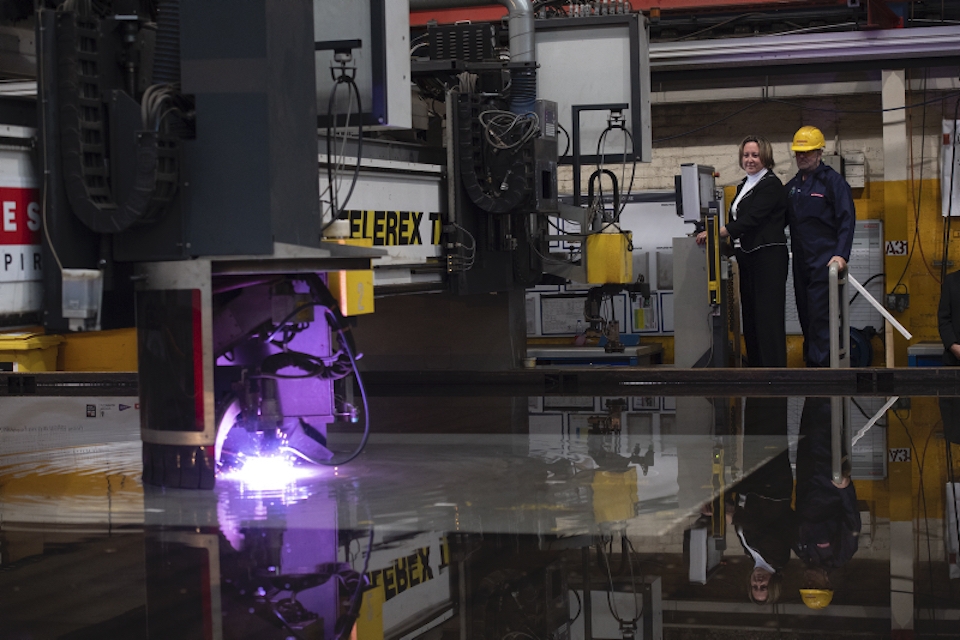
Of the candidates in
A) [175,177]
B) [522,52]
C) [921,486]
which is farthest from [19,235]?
[522,52]

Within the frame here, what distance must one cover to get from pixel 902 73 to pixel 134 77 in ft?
26.0

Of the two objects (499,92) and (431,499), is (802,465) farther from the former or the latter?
(499,92)

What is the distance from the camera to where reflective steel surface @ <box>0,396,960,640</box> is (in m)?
2.44

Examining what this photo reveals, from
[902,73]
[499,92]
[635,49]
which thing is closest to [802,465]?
[499,92]

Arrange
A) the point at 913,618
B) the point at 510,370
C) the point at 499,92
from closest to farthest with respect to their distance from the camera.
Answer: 1. the point at 913,618
2. the point at 499,92
3. the point at 510,370

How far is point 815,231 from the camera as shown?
7.28 m

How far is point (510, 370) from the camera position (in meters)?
7.21

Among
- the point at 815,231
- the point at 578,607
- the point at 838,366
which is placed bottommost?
the point at 578,607

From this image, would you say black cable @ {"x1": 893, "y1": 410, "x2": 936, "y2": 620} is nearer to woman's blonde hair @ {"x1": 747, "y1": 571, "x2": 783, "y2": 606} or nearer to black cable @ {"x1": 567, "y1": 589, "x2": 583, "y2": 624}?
woman's blonde hair @ {"x1": 747, "y1": 571, "x2": 783, "y2": 606}

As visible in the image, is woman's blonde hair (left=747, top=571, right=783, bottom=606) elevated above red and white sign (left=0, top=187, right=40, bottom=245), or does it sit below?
below

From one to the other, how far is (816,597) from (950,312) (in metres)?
5.74

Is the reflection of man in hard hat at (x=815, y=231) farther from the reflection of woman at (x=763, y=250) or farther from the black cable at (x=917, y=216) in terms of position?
the black cable at (x=917, y=216)

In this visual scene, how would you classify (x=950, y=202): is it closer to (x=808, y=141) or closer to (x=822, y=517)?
(x=808, y=141)

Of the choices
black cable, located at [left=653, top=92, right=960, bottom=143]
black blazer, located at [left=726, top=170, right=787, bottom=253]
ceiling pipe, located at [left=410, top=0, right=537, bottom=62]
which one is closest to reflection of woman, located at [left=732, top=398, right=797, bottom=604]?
black blazer, located at [left=726, top=170, right=787, bottom=253]
